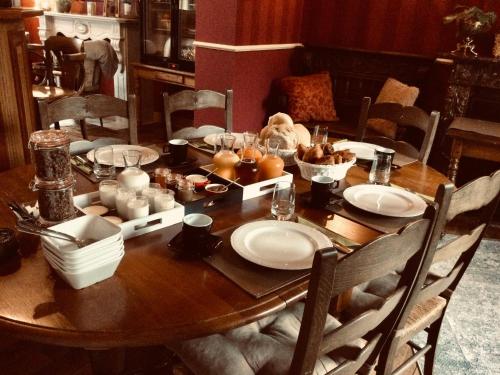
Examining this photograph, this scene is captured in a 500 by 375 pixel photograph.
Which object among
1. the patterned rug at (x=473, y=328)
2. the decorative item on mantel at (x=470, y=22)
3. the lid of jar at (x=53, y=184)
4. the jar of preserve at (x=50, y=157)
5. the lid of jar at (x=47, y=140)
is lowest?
the patterned rug at (x=473, y=328)

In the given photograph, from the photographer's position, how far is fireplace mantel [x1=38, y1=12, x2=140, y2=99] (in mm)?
5336

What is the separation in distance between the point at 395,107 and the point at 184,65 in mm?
2792

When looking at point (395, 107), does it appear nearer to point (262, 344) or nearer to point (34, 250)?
point (262, 344)

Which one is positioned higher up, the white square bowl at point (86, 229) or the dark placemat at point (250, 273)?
the white square bowl at point (86, 229)

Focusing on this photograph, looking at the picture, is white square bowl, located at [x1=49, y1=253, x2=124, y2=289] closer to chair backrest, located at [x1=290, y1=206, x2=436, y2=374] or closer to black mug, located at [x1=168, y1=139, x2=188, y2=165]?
chair backrest, located at [x1=290, y1=206, x2=436, y2=374]

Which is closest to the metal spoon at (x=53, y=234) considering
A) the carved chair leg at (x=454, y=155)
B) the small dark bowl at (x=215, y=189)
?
the small dark bowl at (x=215, y=189)

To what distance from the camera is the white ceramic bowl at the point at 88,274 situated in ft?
3.30

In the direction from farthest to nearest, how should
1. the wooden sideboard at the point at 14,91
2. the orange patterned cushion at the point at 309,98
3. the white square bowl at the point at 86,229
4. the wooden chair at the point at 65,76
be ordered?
the wooden chair at the point at 65,76 < the orange patterned cushion at the point at 309,98 < the wooden sideboard at the point at 14,91 < the white square bowl at the point at 86,229

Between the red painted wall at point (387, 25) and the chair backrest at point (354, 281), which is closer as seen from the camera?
the chair backrest at point (354, 281)

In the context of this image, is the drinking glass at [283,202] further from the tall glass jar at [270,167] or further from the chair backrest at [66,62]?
the chair backrest at [66,62]

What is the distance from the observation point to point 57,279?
1.06m

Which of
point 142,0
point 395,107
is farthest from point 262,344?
point 142,0

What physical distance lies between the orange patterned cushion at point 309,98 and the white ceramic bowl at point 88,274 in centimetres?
297

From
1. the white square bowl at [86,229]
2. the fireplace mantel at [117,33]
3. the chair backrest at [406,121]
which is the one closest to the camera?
the white square bowl at [86,229]
